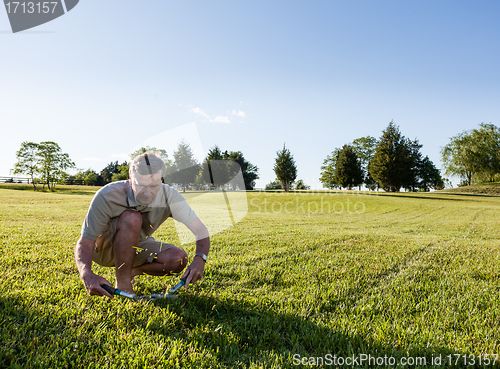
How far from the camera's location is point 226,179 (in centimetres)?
4162

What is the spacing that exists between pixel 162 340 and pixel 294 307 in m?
1.17

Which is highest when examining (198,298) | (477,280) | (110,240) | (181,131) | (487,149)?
(487,149)

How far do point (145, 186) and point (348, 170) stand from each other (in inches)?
1804

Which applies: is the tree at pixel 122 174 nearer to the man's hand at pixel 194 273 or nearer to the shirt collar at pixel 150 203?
the shirt collar at pixel 150 203

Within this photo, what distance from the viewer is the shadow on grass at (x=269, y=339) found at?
1.69 m

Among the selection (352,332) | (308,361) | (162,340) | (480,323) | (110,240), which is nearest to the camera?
(308,361)

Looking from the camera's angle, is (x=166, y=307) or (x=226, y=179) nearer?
(x=166, y=307)

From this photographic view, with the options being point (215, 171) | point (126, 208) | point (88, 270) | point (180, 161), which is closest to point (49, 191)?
point (215, 171)

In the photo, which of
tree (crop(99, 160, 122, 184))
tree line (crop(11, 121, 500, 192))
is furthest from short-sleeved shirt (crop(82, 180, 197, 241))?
tree (crop(99, 160, 122, 184))

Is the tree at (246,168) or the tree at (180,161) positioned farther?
the tree at (246,168)

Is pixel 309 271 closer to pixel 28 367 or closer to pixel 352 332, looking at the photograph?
pixel 352 332

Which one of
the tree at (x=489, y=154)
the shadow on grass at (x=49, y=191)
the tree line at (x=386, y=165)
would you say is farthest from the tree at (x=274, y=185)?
the tree at (x=489, y=154)

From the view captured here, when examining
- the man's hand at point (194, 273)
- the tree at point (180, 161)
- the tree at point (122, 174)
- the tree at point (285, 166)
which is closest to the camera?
the man's hand at point (194, 273)

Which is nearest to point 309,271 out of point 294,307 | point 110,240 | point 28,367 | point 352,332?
point 294,307
